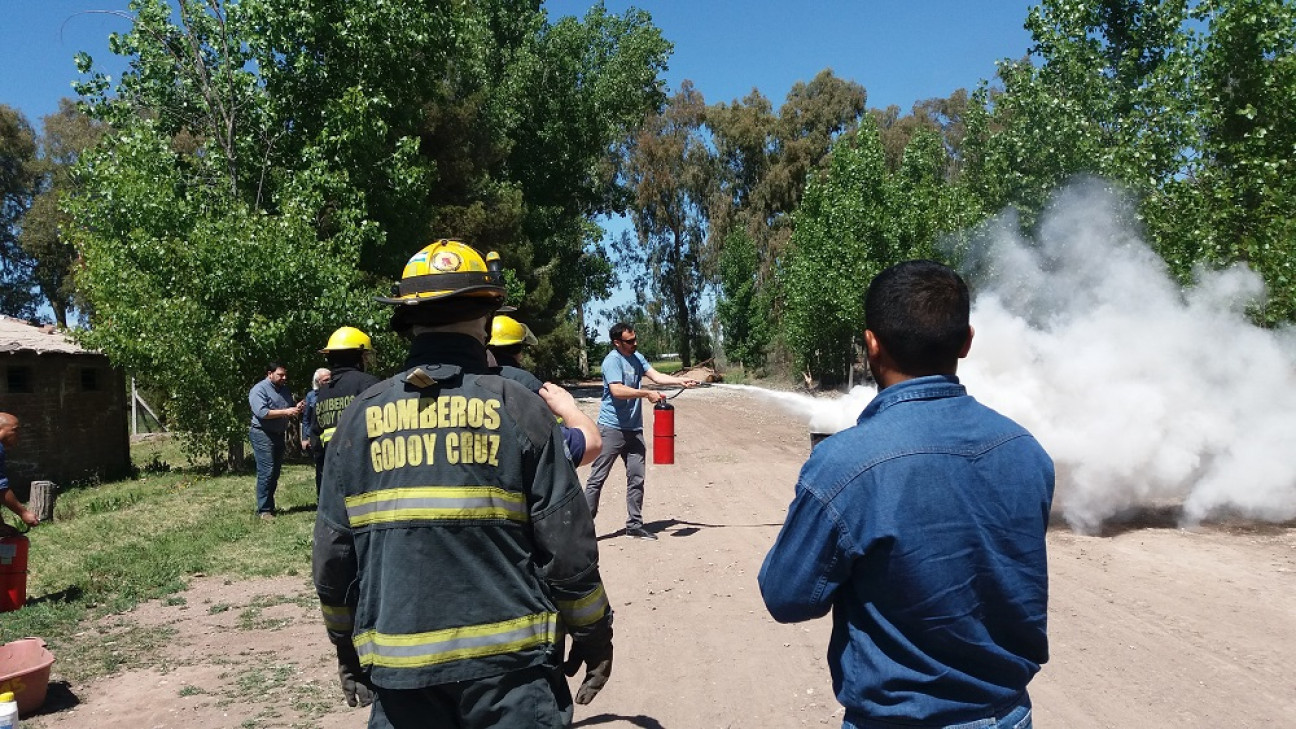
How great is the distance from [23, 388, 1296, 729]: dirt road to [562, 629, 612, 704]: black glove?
2.30 meters

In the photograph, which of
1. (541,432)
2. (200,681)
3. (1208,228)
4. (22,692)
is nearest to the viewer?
(541,432)

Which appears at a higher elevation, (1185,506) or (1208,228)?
(1208,228)

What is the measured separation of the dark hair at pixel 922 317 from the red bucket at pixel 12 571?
7576 mm

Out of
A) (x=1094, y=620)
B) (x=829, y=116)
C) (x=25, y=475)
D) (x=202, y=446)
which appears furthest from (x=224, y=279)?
(x=829, y=116)

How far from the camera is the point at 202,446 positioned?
17.6 meters

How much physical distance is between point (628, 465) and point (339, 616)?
6444 millimetres

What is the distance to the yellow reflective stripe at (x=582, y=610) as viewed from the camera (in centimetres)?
263

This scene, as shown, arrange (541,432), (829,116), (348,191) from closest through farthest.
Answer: (541,432) → (348,191) → (829,116)

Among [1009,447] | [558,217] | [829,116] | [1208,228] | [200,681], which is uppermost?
[829,116]

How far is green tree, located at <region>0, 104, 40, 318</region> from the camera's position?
145 feet

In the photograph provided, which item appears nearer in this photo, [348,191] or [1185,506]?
[1185,506]

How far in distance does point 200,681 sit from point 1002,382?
28.0 feet

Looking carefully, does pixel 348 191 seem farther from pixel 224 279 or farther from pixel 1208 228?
pixel 1208 228

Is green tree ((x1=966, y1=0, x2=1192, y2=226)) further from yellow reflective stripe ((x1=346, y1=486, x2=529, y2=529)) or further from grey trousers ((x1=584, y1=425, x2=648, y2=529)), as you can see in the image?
yellow reflective stripe ((x1=346, y1=486, x2=529, y2=529))
